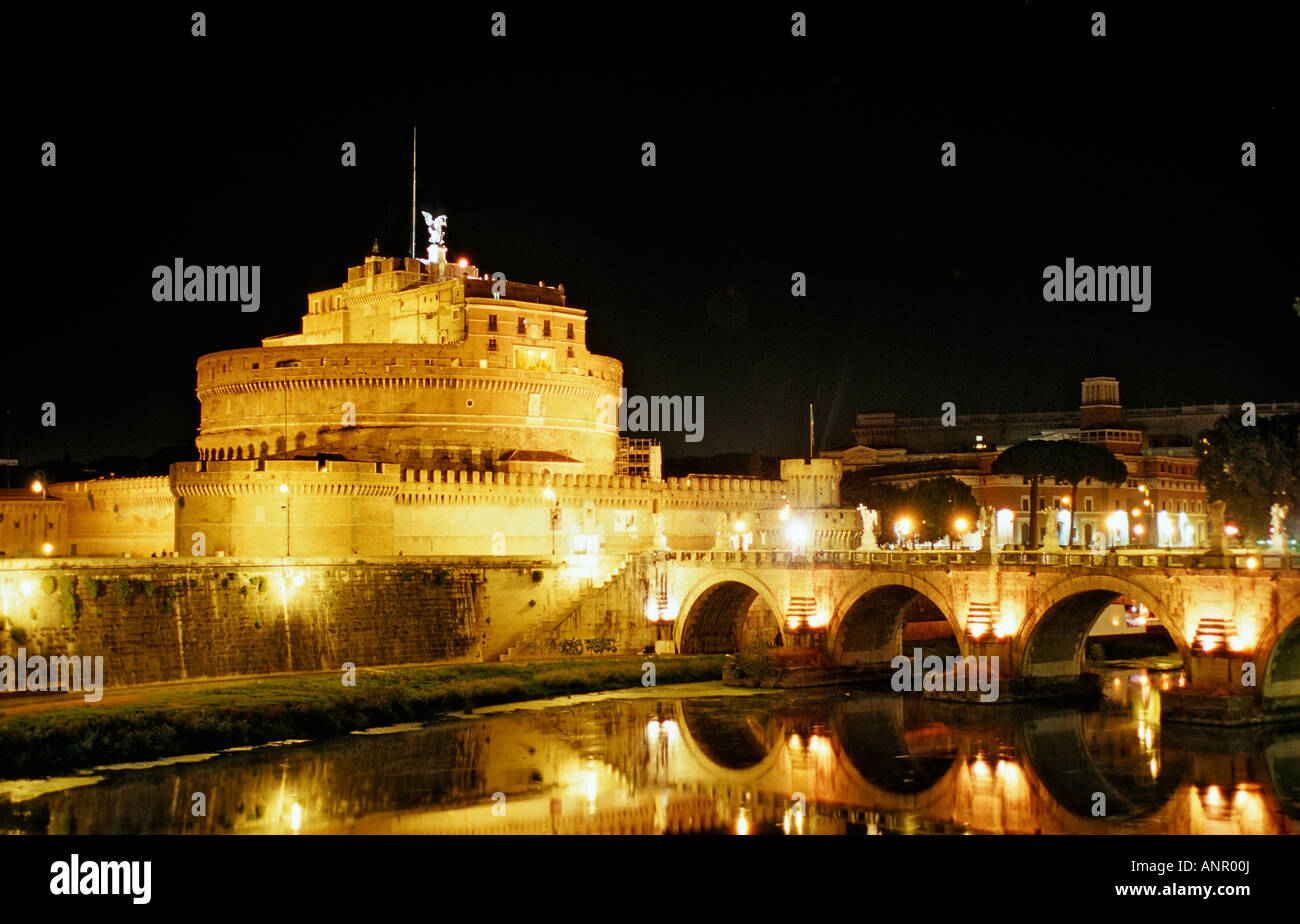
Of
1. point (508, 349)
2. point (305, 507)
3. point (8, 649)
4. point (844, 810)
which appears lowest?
point (844, 810)

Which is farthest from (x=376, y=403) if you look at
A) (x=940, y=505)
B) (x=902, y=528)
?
(x=940, y=505)

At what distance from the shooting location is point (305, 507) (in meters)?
55.3

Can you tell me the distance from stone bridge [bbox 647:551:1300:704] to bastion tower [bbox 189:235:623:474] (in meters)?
10.8

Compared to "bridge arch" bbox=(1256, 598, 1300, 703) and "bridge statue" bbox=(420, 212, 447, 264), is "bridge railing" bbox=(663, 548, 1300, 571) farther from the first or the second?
"bridge statue" bbox=(420, 212, 447, 264)

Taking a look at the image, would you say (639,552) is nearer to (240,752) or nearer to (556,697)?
(556,697)

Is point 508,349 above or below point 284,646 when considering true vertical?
above

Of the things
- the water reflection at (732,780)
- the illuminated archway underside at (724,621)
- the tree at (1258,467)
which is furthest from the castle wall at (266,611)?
the tree at (1258,467)

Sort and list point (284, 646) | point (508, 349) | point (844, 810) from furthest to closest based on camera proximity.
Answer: point (508, 349) → point (284, 646) → point (844, 810)

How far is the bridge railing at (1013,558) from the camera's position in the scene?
131ft

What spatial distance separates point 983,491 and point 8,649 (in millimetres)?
55191

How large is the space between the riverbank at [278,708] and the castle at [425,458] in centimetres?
932

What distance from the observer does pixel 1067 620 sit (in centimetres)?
4609
